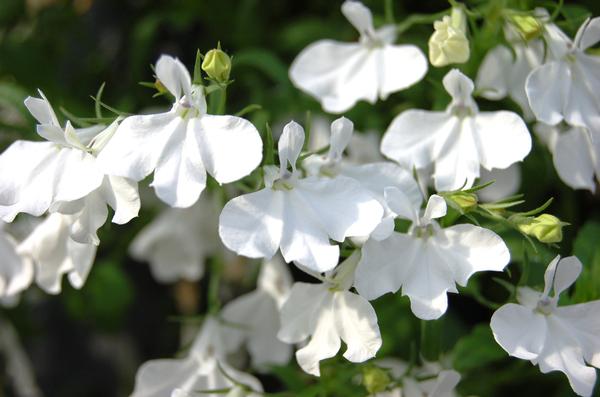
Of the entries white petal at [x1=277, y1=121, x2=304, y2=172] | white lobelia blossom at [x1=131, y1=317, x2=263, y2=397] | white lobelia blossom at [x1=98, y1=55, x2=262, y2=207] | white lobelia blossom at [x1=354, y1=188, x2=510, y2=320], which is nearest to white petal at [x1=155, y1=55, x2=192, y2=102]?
white lobelia blossom at [x1=98, y1=55, x2=262, y2=207]

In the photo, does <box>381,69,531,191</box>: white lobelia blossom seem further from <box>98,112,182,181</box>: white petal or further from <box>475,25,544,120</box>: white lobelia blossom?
<box>98,112,182,181</box>: white petal

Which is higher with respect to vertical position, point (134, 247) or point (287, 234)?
point (287, 234)

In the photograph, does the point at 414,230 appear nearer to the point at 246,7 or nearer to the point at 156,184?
the point at 156,184

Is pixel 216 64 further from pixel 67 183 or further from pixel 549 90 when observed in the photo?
pixel 549 90

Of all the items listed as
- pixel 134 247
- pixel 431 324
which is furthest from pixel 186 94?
pixel 134 247

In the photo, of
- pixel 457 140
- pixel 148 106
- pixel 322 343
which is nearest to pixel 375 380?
pixel 322 343

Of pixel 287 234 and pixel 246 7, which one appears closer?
pixel 287 234
